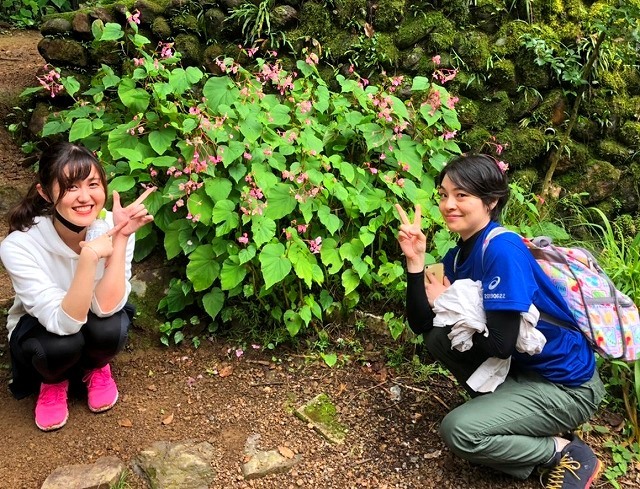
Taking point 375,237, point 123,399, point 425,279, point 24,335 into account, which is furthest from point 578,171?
point 24,335

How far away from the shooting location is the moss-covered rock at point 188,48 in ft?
14.4

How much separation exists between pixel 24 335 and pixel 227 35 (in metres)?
2.91

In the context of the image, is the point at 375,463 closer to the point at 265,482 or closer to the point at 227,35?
the point at 265,482

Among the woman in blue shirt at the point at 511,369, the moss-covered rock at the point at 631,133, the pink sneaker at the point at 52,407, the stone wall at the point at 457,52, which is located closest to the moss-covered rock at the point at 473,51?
the stone wall at the point at 457,52

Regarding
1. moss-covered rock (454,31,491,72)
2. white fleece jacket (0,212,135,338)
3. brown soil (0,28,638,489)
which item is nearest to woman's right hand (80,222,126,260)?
white fleece jacket (0,212,135,338)

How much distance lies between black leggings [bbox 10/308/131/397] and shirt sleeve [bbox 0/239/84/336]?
0.30ft

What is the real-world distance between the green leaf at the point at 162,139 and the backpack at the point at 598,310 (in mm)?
2012

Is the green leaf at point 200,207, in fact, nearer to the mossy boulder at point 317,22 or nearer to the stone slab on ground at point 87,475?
the stone slab on ground at point 87,475

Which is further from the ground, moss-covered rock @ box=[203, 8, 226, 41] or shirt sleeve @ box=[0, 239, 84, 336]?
moss-covered rock @ box=[203, 8, 226, 41]

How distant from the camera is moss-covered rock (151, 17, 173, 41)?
4.41m

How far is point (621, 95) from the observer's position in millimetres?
4629

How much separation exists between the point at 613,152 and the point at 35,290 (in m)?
4.41

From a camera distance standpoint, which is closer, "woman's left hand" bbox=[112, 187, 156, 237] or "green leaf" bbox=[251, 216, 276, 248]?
"woman's left hand" bbox=[112, 187, 156, 237]

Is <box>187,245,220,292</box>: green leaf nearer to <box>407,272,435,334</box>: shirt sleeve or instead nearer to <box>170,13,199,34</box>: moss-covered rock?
<box>407,272,435,334</box>: shirt sleeve
